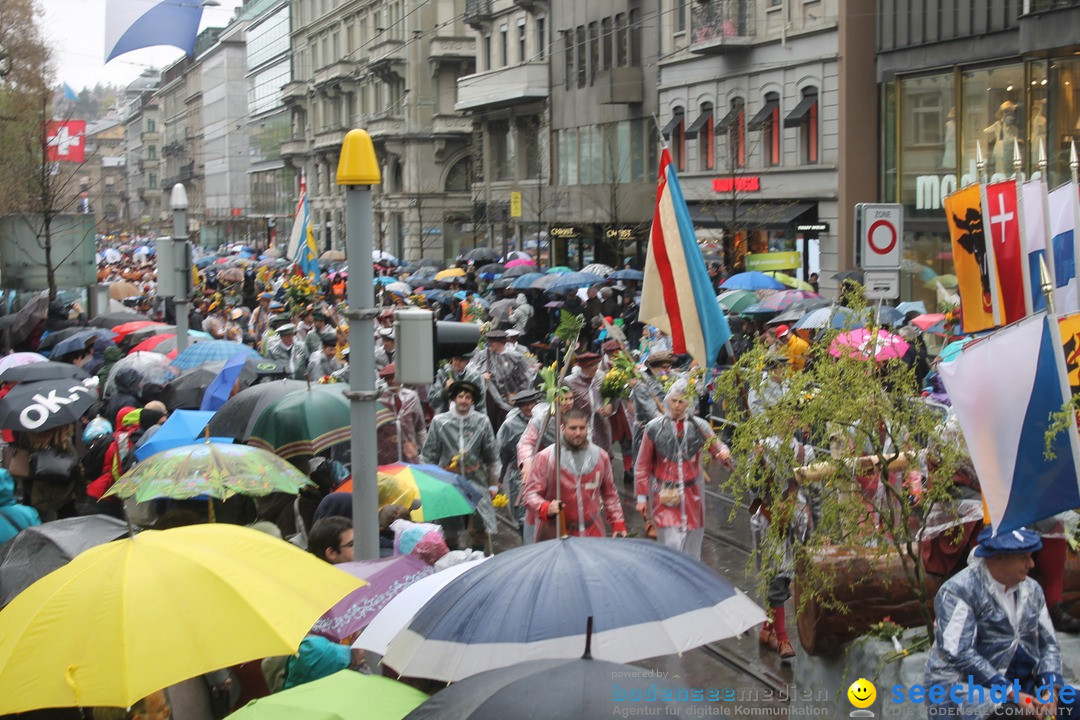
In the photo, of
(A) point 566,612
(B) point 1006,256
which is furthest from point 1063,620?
(A) point 566,612

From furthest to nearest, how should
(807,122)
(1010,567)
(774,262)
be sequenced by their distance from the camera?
(807,122) < (774,262) < (1010,567)

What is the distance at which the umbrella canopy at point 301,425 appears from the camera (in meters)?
9.61

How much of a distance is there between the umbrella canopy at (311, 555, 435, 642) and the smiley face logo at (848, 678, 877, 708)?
2108 millimetres

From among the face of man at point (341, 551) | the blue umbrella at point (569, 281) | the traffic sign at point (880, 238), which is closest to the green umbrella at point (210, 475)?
the face of man at point (341, 551)

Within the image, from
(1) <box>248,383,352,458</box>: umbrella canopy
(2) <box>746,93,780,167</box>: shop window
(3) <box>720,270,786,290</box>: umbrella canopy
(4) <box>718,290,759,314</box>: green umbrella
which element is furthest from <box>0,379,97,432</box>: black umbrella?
(2) <box>746,93,780,167</box>: shop window

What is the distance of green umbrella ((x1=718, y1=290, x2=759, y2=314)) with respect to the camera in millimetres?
19922

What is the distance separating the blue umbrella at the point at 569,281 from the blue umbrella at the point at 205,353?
11075 mm

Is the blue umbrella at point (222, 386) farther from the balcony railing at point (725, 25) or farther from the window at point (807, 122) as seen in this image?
the balcony railing at point (725, 25)

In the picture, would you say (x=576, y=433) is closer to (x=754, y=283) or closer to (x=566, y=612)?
(x=566, y=612)

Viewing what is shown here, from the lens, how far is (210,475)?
Answer: 7.99 m

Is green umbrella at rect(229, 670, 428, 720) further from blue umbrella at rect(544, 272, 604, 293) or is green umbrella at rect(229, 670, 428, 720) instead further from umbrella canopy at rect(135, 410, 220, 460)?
blue umbrella at rect(544, 272, 604, 293)

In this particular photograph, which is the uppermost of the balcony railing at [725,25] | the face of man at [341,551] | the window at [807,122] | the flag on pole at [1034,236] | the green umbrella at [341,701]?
the balcony railing at [725,25]

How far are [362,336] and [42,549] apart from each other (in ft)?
6.26

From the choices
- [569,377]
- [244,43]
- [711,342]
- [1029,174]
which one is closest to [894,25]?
[1029,174]
